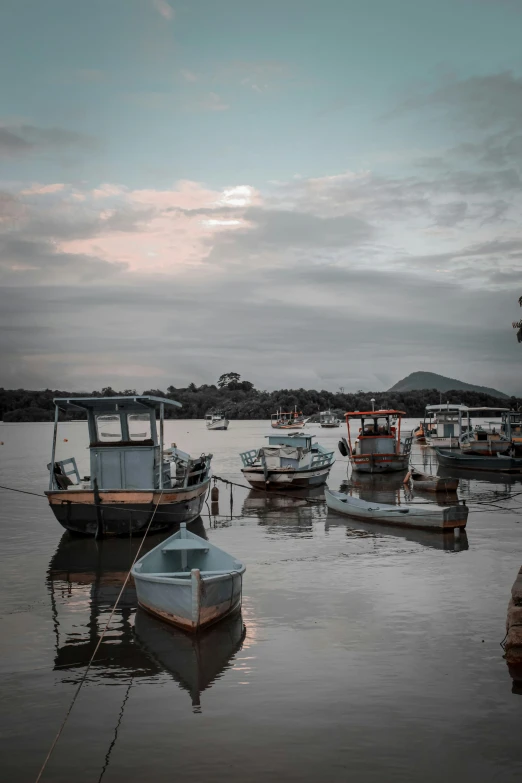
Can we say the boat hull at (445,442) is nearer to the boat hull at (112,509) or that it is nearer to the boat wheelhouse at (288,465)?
the boat wheelhouse at (288,465)

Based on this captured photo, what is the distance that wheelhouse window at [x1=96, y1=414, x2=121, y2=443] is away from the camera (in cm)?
2083

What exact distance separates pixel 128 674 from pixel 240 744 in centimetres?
263

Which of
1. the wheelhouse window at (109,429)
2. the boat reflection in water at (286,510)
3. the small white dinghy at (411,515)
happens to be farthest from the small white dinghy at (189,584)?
the small white dinghy at (411,515)

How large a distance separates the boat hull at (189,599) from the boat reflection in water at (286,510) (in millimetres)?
9709

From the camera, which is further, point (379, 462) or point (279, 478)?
point (379, 462)

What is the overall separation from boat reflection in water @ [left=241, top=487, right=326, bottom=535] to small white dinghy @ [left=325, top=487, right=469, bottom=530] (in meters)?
1.54

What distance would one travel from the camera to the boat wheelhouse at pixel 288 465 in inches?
1230

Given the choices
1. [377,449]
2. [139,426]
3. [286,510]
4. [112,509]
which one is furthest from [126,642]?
[377,449]

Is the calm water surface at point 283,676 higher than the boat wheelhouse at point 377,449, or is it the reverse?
the boat wheelhouse at point 377,449

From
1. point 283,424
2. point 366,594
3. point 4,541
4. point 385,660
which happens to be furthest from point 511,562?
point 283,424

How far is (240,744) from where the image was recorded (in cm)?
756

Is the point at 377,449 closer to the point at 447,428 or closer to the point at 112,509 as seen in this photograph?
the point at 447,428

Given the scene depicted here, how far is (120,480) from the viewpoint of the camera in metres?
20.5

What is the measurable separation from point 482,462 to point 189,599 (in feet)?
108
